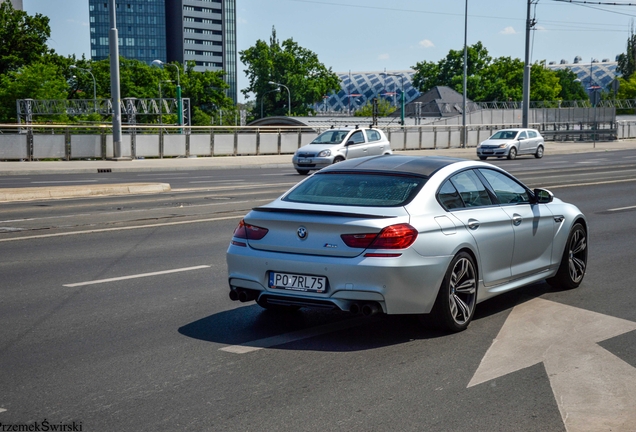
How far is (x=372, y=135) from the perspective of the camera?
105 ft

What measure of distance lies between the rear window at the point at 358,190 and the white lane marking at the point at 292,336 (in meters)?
1.03

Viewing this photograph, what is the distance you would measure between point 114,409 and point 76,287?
3899 mm

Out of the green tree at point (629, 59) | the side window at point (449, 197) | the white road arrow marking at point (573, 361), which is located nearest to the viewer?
the white road arrow marking at point (573, 361)

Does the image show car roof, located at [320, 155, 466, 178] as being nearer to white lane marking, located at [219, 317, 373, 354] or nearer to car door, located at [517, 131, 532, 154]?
white lane marking, located at [219, 317, 373, 354]

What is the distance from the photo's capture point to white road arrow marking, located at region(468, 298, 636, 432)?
482 cm

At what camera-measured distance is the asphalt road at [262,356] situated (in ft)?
15.4

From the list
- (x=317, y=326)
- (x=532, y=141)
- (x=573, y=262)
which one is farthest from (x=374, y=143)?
(x=317, y=326)

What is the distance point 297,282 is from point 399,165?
1604mm

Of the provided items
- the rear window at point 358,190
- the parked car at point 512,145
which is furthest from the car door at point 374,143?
the rear window at point 358,190

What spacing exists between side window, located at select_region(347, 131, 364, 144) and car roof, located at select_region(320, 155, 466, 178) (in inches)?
918

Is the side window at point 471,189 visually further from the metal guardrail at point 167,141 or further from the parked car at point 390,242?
the metal guardrail at point 167,141

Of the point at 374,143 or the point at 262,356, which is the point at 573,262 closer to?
the point at 262,356

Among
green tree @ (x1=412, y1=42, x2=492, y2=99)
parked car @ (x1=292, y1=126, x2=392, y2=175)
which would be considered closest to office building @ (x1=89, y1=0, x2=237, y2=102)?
green tree @ (x1=412, y1=42, x2=492, y2=99)

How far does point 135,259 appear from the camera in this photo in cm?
1022
